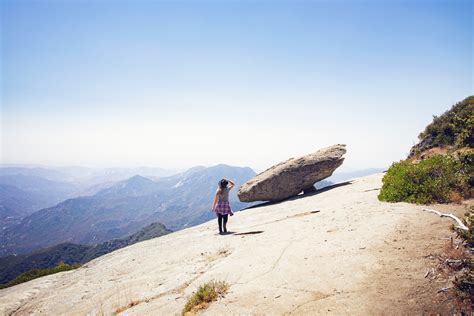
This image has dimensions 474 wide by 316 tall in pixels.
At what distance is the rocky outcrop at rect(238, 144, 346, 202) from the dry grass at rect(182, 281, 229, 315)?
18.3 meters

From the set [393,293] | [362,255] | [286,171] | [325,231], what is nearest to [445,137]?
[286,171]

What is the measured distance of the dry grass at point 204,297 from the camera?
833 centimetres

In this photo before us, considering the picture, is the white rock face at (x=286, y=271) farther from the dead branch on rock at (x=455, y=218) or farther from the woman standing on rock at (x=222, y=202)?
the woman standing on rock at (x=222, y=202)

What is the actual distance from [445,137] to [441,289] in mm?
26486

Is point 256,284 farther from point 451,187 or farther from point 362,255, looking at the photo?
point 451,187

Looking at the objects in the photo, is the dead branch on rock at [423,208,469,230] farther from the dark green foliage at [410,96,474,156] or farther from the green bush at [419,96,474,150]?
the dark green foliage at [410,96,474,156]

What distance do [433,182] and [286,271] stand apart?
10.6m

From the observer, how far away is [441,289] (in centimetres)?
703

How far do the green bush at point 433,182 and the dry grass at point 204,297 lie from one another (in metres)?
11.4

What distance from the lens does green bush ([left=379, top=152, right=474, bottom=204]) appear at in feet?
46.3

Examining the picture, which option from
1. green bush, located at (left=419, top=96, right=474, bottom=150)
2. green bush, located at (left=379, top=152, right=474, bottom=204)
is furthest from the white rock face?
green bush, located at (left=419, top=96, right=474, bottom=150)

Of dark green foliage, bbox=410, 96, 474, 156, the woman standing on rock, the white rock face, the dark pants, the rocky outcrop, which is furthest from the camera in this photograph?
the rocky outcrop

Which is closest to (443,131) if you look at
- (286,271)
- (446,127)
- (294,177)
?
(446,127)

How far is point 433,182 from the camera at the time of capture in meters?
14.7
